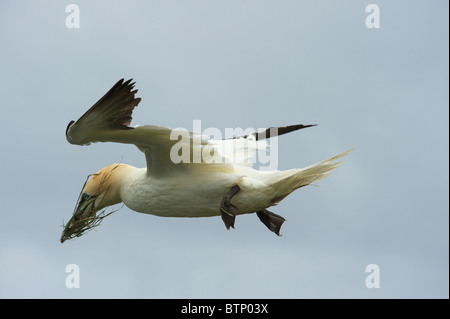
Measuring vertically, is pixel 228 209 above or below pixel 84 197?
below

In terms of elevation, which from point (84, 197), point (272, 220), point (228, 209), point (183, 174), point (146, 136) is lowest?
point (272, 220)

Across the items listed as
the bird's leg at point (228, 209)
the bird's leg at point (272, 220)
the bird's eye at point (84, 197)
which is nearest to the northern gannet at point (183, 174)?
the bird's leg at point (228, 209)

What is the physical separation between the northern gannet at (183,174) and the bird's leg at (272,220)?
93 centimetres

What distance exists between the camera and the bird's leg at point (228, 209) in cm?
969

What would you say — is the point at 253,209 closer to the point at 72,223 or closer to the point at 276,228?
the point at 276,228

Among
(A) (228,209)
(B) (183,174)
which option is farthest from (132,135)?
(A) (228,209)

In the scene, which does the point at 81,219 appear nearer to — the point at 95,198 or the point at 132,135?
the point at 95,198

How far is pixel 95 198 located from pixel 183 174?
1.82 m

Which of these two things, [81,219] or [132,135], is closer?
[132,135]

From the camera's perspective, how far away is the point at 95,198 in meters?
11.1

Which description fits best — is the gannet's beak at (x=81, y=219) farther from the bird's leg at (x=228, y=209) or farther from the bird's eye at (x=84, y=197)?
the bird's leg at (x=228, y=209)

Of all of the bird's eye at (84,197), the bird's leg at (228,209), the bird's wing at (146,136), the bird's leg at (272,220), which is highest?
the bird's wing at (146,136)

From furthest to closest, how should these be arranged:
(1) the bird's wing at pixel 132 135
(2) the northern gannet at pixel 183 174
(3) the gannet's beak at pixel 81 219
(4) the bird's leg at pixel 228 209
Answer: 1. (3) the gannet's beak at pixel 81 219
2. (4) the bird's leg at pixel 228 209
3. (2) the northern gannet at pixel 183 174
4. (1) the bird's wing at pixel 132 135

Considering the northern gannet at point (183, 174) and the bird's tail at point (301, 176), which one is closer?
the northern gannet at point (183, 174)
